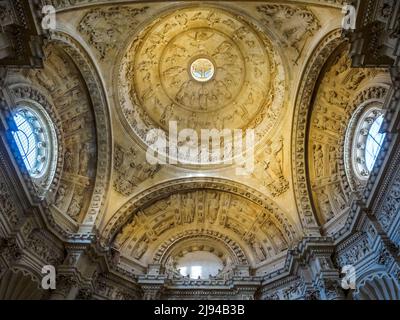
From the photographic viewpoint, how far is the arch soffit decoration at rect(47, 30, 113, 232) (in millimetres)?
15497

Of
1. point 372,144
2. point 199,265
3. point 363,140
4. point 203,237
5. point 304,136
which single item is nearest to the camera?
point 372,144

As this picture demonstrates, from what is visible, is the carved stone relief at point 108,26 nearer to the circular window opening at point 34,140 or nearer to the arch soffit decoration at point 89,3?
the arch soffit decoration at point 89,3

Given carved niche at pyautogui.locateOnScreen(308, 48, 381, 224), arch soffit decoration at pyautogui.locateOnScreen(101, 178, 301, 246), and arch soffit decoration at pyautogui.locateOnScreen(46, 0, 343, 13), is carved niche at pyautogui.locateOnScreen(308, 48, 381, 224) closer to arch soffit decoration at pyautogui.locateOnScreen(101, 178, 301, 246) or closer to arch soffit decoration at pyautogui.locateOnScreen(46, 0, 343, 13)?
arch soffit decoration at pyautogui.locateOnScreen(101, 178, 301, 246)

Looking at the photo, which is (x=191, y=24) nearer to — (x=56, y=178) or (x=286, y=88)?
(x=286, y=88)

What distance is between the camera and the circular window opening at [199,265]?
18.5 meters

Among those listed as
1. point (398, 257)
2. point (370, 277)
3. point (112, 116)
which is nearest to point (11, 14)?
point (112, 116)

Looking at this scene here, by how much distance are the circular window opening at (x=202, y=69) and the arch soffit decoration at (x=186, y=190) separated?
6.36m

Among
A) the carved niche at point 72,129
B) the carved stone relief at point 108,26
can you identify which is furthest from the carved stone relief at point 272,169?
the carved stone relief at point 108,26

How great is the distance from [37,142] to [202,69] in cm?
1063

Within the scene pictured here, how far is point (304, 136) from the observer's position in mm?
17297

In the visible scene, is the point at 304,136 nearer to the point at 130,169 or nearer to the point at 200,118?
the point at 200,118

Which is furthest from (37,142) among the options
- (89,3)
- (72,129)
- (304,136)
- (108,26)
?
(304,136)

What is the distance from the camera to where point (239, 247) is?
1897 cm
